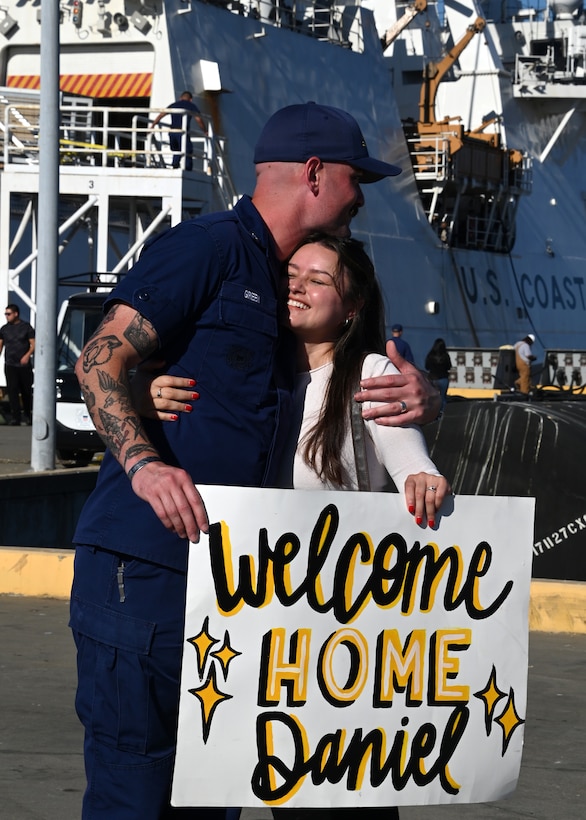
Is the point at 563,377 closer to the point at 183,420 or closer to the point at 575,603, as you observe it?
the point at 575,603

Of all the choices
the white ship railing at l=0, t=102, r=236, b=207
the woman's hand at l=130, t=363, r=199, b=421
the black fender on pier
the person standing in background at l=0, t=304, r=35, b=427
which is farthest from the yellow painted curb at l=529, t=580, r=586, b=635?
the white ship railing at l=0, t=102, r=236, b=207

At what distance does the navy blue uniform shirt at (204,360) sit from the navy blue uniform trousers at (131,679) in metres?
0.06

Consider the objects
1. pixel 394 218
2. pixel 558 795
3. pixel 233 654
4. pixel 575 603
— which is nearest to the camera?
pixel 233 654

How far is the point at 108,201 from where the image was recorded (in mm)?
23484

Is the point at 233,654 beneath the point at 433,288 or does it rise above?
beneath

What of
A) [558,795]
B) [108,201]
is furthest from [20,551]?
[108,201]

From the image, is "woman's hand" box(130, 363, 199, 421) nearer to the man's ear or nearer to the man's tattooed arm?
the man's tattooed arm

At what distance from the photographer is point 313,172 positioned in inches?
125

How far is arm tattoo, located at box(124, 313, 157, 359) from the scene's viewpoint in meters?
2.96

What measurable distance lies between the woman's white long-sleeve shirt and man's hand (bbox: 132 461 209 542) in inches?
17.5

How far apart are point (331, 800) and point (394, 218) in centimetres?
2912

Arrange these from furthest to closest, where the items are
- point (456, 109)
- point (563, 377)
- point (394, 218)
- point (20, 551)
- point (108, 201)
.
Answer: point (456, 109) → point (394, 218) → point (563, 377) → point (108, 201) → point (20, 551)

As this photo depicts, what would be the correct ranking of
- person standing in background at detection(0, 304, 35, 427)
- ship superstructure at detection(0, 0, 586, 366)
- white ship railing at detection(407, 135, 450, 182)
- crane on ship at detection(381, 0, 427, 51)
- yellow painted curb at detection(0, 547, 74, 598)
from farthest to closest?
crane on ship at detection(381, 0, 427, 51)
white ship railing at detection(407, 135, 450, 182)
ship superstructure at detection(0, 0, 586, 366)
person standing in background at detection(0, 304, 35, 427)
yellow painted curb at detection(0, 547, 74, 598)

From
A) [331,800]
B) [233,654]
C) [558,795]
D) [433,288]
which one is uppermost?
[433,288]
